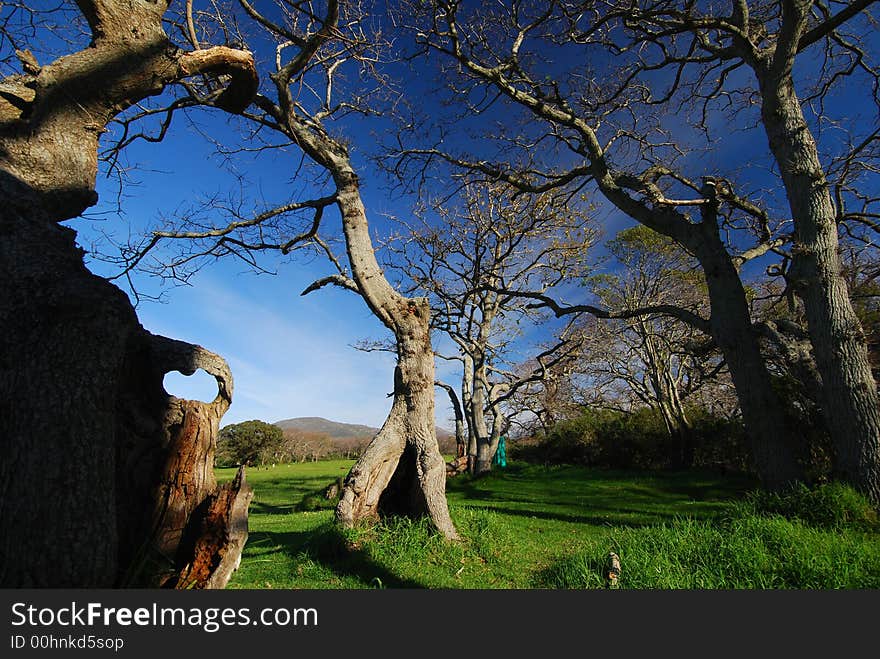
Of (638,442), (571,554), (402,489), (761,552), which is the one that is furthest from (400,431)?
(638,442)

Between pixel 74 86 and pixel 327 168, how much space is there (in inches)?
139

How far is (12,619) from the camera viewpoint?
6.50ft

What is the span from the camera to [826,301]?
17.8 feet

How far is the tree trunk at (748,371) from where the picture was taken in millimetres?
5531

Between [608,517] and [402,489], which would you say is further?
[608,517]

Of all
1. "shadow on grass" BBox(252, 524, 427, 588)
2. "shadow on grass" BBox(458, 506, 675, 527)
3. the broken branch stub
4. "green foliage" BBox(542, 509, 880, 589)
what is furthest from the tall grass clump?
the broken branch stub

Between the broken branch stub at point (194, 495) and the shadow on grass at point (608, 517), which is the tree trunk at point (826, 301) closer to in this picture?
the shadow on grass at point (608, 517)

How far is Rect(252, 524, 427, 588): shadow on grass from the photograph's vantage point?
12.8ft

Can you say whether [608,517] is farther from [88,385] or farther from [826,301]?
[88,385]

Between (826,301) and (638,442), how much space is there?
11.0 m

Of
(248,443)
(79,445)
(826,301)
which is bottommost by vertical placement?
(248,443)

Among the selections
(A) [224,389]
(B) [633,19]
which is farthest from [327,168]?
(B) [633,19]

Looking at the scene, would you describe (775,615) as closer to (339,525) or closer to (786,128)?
(339,525)

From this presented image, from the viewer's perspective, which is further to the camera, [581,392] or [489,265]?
[581,392]
